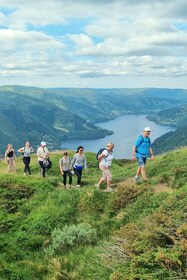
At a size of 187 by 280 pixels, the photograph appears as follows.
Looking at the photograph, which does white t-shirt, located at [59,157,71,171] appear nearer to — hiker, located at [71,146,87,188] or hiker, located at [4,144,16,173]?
hiker, located at [71,146,87,188]

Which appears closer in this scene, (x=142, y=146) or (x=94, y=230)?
(x=94, y=230)

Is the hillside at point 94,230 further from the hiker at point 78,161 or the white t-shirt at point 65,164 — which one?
the hiker at point 78,161

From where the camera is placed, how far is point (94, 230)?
1223 cm

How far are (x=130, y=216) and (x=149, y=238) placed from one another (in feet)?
12.7

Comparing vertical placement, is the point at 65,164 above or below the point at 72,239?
above

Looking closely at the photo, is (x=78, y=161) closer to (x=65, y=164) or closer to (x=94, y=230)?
(x=65, y=164)

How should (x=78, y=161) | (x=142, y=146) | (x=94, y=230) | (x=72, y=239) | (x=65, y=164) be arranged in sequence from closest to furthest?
1. (x=72, y=239)
2. (x=94, y=230)
3. (x=142, y=146)
4. (x=78, y=161)
5. (x=65, y=164)

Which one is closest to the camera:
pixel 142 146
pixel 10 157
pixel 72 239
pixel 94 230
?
pixel 72 239

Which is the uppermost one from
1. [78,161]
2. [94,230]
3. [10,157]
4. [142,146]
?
[142,146]

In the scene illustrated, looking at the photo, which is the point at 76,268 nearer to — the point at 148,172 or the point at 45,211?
the point at 45,211

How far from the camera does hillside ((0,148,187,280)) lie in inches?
329

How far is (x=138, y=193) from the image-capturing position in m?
14.8

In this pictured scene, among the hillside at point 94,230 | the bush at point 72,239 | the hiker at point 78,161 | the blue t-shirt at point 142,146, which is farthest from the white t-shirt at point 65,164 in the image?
the bush at point 72,239

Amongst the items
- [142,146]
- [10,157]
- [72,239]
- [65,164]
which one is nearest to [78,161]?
[65,164]
